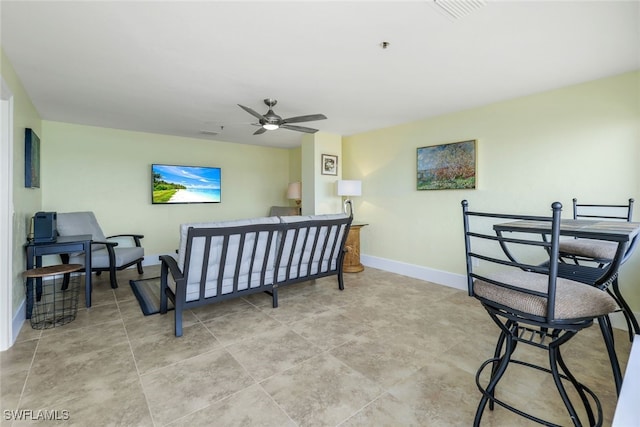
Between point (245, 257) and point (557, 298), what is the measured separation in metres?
2.26

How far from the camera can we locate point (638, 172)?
250cm

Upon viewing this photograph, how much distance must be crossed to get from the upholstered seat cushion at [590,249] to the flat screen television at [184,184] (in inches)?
203

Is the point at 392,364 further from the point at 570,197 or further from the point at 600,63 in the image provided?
the point at 600,63

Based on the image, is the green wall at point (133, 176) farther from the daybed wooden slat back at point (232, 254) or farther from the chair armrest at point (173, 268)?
the daybed wooden slat back at point (232, 254)

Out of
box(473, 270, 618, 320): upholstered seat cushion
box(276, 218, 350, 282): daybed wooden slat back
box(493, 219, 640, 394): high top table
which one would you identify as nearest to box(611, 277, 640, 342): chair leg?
box(493, 219, 640, 394): high top table

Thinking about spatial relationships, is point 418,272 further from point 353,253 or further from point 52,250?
point 52,250

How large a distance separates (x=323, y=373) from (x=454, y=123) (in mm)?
3335

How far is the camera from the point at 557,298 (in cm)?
112

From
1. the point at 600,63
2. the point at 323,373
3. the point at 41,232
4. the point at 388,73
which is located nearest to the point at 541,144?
the point at 600,63

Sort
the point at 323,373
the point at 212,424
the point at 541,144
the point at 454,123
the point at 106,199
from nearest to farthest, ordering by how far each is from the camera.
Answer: the point at 212,424
the point at 323,373
the point at 541,144
the point at 454,123
the point at 106,199

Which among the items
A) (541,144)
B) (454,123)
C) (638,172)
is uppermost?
(454,123)

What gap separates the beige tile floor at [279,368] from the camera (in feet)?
5.12

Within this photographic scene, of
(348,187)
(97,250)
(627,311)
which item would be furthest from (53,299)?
(627,311)

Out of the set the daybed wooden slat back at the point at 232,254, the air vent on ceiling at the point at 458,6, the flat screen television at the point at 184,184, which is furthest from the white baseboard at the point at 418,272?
the flat screen television at the point at 184,184
